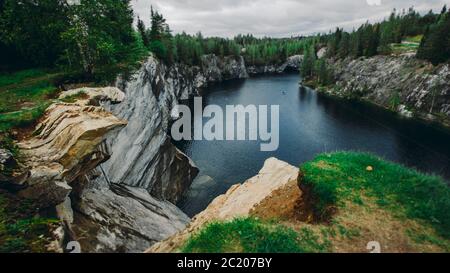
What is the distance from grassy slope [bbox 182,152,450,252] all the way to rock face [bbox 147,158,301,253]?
2.35 meters

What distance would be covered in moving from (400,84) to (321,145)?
43.4m

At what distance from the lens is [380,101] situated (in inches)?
3066

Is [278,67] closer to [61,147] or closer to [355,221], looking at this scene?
[61,147]

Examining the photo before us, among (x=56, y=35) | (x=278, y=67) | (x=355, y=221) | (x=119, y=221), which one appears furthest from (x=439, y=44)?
(x=278, y=67)

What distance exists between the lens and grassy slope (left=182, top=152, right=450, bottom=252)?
9.16 metres

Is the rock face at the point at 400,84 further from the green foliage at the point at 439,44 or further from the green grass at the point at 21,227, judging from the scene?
the green grass at the point at 21,227

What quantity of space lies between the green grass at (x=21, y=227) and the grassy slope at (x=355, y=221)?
7.11 metres

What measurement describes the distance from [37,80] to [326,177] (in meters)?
26.0

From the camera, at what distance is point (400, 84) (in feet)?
241

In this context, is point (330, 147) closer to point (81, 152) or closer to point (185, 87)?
point (81, 152)

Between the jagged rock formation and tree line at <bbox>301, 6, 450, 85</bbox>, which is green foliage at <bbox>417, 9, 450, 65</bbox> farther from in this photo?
the jagged rock formation

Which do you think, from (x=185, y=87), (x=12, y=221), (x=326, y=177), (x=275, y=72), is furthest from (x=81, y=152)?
(x=275, y=72)

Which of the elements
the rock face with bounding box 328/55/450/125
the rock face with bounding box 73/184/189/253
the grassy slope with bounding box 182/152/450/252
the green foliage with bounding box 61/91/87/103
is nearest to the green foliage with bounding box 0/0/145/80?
the green foliage with bounding box 61/91/87/103

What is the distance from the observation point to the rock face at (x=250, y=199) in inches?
541
